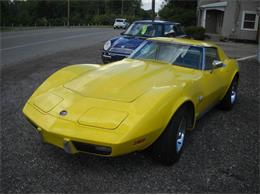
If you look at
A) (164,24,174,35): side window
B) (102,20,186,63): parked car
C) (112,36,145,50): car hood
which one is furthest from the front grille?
(164,24,174,35): side window

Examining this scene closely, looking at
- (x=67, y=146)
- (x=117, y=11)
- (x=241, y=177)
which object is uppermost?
(x=117, y=11)

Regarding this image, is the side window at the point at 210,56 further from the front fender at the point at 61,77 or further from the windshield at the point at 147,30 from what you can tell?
the windshield at the point at 147,30

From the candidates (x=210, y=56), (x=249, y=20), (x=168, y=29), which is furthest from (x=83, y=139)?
(x=249, y=20)

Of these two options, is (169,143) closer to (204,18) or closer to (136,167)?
(136,167)

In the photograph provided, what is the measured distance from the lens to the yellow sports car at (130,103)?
287 cm

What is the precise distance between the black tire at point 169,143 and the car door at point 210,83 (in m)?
0.73

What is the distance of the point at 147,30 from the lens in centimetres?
924

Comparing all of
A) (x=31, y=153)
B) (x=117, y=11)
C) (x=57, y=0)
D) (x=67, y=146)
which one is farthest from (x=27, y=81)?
(x=117, y=11)

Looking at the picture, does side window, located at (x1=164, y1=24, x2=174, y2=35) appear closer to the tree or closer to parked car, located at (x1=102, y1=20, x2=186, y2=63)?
parked car, located at (x1=102, y1=20, x2=186, y2=63)

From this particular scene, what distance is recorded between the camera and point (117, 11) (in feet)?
327

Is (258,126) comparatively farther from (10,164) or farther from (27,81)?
(27,81)

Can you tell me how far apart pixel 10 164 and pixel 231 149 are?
2.73 metres

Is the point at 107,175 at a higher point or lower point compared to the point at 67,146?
lower

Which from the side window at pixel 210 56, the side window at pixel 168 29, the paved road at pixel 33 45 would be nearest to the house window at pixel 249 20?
the paved road at pixel 33 45
